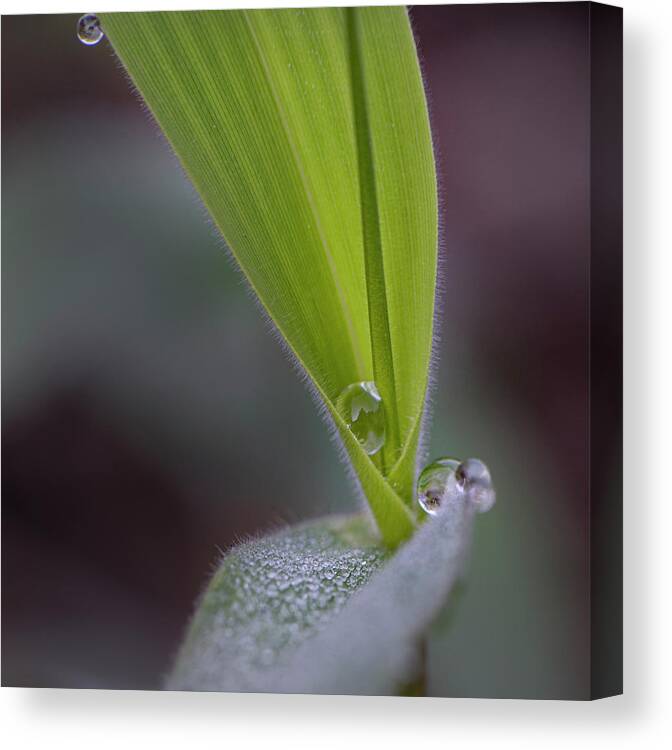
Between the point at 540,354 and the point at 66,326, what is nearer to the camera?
the point at 540,354

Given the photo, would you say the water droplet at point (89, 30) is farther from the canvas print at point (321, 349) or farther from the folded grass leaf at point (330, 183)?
the folded grass leaf at point (330, 183)

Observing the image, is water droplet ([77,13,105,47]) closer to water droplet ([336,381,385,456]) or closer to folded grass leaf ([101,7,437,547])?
folded grass leaf ([101,7,437,547])

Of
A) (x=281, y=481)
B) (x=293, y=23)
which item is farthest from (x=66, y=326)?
(x=293, y=23)

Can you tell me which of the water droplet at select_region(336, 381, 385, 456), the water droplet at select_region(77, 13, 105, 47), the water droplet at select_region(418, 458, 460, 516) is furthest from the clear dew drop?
the water droplet at select_region(77, 13, 105, 47)

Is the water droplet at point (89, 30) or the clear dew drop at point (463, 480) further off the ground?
the water droplet at point (89, 30)

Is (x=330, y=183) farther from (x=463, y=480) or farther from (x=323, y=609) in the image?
(x=323, y=609)

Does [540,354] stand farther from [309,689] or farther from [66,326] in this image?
[66,326]

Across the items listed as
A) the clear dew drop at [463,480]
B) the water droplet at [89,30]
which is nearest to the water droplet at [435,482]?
the clear dew drop at [463,480]
